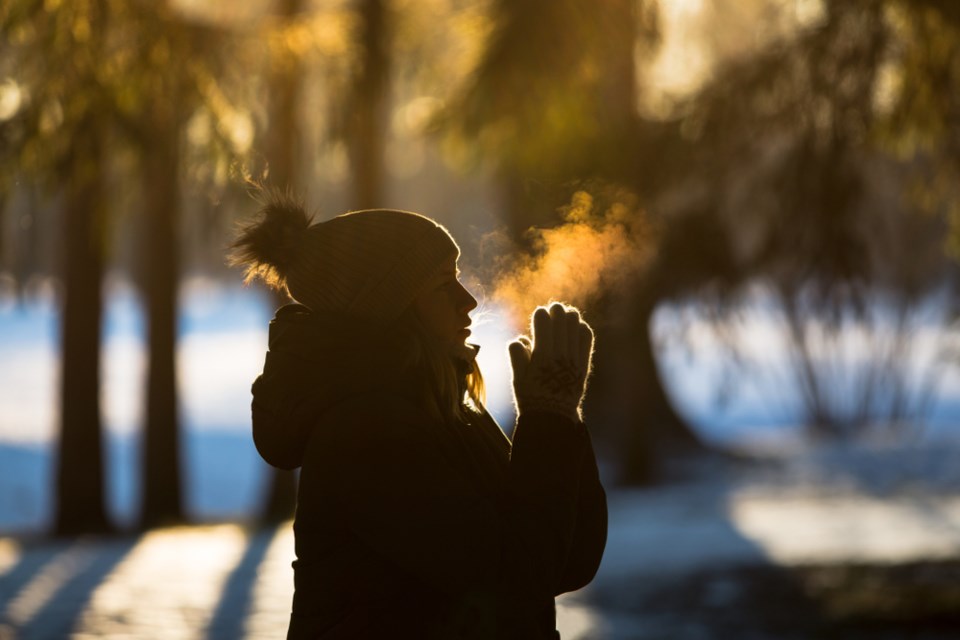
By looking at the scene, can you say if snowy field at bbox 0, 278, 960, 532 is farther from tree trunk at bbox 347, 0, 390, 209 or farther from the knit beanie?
tree trunk at bbox 347, 0, 390, 209

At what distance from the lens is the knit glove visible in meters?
2.58

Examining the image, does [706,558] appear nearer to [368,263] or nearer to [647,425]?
[647,425]

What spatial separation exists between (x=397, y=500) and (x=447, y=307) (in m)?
0.46

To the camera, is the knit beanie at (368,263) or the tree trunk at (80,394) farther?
the tree trunk at (80,394)

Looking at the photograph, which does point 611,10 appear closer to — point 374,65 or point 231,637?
point 374,65

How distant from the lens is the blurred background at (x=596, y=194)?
6312 millimetres

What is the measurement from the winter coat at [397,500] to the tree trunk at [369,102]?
661 cm

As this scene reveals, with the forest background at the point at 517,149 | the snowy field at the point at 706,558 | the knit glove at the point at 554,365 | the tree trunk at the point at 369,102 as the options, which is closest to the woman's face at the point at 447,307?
the knit glove at the point at 554,365

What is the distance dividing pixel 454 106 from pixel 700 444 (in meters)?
11.7

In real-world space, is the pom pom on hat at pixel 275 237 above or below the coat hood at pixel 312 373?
above

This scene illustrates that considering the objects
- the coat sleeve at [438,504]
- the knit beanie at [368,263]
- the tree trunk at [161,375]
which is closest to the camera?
the coat sleeve at [438,504]

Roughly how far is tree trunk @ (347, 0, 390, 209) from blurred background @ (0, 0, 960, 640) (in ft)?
0.16

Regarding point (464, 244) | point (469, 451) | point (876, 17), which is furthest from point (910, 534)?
point (469, 451)

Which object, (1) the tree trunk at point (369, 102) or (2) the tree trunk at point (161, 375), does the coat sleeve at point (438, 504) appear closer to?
(1) the tree trunk at point (369, 102)
